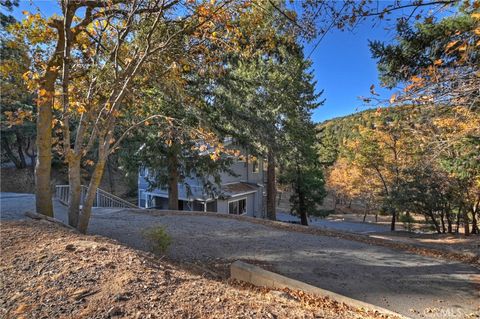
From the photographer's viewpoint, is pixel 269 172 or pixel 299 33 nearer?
pixel 299 33

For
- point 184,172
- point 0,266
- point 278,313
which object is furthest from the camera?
point 184,172

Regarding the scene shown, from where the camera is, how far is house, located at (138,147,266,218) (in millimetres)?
17172

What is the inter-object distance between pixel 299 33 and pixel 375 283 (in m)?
4.57

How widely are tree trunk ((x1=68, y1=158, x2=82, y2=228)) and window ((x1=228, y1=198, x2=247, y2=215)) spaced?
12882 millimetres

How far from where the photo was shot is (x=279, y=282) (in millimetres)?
4410

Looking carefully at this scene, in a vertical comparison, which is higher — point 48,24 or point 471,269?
point 48,24

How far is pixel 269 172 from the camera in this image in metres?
15.8

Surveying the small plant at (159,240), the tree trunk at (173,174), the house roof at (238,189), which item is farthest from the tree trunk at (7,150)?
the small plant at (159,240)

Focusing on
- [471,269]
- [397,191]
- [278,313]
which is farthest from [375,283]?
[397,191]

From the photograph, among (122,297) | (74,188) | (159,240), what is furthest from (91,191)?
(122,297)

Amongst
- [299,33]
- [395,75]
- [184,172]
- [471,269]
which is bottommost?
[471,269]

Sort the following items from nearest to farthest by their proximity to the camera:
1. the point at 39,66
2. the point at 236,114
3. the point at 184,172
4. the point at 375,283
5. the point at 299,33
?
the point at 299,33, the point at 375,283, the point at 39,66, the point at 236,114, the point at 184,172

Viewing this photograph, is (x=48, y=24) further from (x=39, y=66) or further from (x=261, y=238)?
(x=261, y=238)

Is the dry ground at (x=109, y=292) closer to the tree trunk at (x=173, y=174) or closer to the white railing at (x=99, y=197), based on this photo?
the tree trunk at (x=173, y=174)
